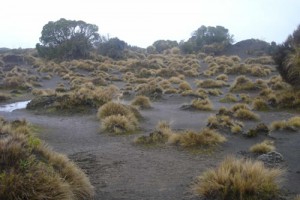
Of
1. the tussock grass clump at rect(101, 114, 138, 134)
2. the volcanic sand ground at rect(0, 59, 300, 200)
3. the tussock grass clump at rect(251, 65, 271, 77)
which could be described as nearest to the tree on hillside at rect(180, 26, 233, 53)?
the tussock grass clump at rect(251, 65, 271, 77)

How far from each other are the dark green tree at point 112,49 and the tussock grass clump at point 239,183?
55.7 metres

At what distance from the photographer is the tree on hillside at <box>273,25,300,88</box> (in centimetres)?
2226

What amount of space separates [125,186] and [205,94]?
20.3 metres

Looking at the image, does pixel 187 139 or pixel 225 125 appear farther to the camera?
pixel 225 125

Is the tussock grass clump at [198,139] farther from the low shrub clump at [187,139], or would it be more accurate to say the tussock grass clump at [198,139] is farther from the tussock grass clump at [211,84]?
the tussock grass clump at [211,84]

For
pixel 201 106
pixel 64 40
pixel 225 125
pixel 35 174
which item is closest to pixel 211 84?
pixel 201 106

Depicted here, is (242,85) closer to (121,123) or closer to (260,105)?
(260,105)

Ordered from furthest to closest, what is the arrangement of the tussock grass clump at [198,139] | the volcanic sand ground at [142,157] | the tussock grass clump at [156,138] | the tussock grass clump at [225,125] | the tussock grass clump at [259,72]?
1. the tussock grass clump at [259,72]
2. the tussock grass clump at [225,125]
3. the tussock grass clump at [156,138]
4. the tussock grass clump at [198,139]
5. the volcanic sand ground at [142,157]

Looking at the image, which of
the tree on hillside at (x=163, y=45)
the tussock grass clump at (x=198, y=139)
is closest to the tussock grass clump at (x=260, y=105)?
the tussock grass clump at (x=198, y=139)

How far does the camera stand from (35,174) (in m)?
6.16

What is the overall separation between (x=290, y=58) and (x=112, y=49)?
42.4 meters

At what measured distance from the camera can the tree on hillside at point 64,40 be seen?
56.6 meters

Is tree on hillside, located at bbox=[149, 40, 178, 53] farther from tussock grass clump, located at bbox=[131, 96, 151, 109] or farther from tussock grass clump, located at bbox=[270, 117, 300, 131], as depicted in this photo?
tussock grass clump, located at bbox=[270, 117, 300, 131]

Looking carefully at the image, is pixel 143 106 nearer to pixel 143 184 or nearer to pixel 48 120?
pixel 48 120
